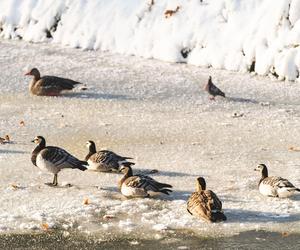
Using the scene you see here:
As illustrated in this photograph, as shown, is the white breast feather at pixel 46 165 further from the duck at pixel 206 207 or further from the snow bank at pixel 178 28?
the snow bank at pixel 178 28

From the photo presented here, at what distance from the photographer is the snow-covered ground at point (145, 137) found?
12.2 m

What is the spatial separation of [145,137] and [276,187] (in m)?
4.51

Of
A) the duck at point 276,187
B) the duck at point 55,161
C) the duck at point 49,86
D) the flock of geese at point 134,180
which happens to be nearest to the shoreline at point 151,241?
the flock of geese at point 134,180

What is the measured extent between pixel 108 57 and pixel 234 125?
791cm

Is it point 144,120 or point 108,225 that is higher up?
point 144,120

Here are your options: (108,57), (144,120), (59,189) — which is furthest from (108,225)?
(108,57)

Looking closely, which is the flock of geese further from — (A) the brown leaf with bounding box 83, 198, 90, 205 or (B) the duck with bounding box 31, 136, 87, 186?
(A) the brown leaf with bounding box 83, 198, 90, 205

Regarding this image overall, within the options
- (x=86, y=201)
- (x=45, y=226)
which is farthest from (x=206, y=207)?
(x=45, y=226)

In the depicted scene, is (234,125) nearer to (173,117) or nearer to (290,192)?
(173,117)

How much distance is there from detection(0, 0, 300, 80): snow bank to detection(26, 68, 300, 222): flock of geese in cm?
925

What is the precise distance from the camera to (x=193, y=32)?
81.8 feet

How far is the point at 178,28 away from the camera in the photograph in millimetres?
25297

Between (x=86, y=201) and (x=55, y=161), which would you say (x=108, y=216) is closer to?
(x=86, y=201)

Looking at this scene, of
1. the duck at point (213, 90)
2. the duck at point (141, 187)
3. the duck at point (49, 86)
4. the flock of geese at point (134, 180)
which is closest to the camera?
the flock of geese at point (134, 180)
